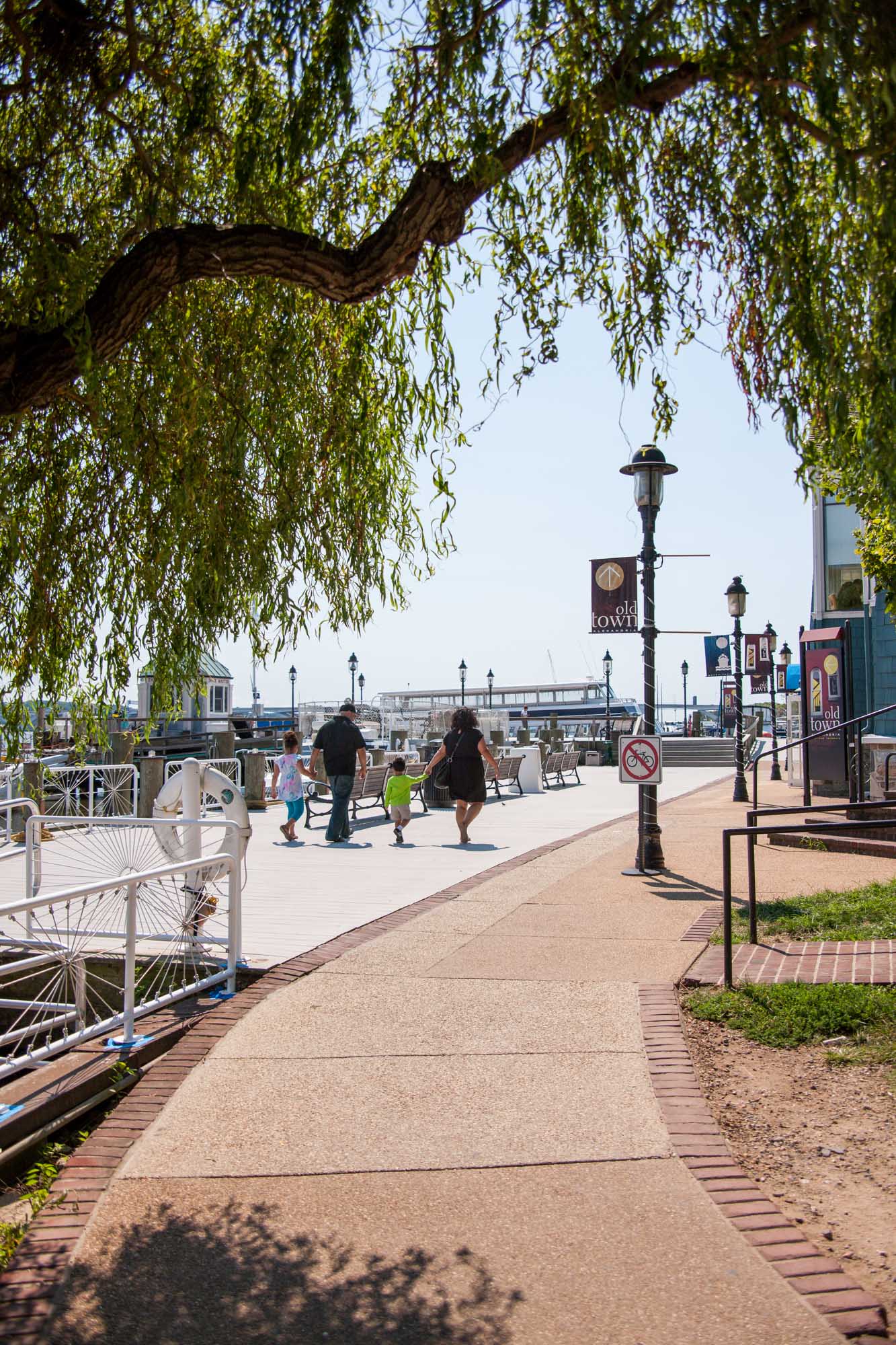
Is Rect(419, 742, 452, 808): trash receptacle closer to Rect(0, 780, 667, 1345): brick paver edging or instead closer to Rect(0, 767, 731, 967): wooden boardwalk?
Rect(0, 767, 731, 967): wooden boardwalk

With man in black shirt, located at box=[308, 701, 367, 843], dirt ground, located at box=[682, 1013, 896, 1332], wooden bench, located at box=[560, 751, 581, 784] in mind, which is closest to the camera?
dirt ground, located at box=[682, 1013, 896, 1332]

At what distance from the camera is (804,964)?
720cm

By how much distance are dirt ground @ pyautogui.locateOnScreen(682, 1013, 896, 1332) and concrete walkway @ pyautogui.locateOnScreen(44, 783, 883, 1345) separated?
325mm

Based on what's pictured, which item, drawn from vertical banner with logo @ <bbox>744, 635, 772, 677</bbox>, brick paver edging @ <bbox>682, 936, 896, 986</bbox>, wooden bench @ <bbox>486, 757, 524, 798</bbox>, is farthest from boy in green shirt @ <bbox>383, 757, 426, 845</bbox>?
vertical banner with logo @ <bbox>744, 635, 772, 677</bbox>

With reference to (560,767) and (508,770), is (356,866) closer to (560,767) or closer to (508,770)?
(508,770)

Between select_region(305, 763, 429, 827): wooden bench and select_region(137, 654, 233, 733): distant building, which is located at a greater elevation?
select_region(137, 654, 233, 733): distant building

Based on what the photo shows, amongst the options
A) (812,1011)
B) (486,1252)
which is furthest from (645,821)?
(486,1252)

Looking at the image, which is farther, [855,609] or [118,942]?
[855,609]

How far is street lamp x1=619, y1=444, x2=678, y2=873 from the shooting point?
38.4 ft

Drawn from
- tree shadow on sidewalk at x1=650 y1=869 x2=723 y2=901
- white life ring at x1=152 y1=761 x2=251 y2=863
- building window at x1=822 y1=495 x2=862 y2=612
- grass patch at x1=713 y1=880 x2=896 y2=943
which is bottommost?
tree shadow on sidewalk at x1=650 y1=869 x2=723 y2=901

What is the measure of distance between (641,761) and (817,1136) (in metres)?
6.99

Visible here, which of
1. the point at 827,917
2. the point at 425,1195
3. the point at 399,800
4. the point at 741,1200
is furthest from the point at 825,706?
the point at 425,1195

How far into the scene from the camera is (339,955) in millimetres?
7844

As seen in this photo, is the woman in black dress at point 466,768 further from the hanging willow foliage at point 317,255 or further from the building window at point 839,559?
the building window at point 839,559
